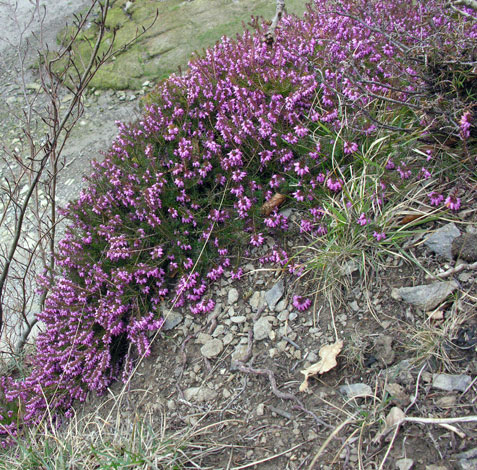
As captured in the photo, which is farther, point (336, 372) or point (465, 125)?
point (465, 125)

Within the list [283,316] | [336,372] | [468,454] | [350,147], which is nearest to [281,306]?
[283,316]

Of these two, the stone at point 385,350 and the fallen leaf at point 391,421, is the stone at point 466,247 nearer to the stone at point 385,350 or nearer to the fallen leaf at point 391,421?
the stone at point 385,350

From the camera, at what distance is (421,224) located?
3.12 m

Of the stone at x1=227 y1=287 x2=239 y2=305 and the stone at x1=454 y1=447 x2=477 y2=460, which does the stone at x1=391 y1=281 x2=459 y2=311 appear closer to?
the stone at x1=454 y1=447 x2=477 y2=460

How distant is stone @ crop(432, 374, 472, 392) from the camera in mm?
2352

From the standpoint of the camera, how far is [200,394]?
3.04 m

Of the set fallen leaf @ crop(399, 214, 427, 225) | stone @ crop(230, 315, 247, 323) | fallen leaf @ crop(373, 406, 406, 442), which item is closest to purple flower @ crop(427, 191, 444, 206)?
fallen leaf @ crop(399, 214, 427, 225)

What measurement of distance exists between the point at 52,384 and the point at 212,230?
164 cm

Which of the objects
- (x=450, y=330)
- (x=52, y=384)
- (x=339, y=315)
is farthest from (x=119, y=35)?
(x=450, y=330)

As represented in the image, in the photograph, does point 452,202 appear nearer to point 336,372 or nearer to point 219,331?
point 336,372

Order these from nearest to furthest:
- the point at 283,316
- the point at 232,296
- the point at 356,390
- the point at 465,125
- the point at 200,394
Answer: the point at 356,390 < the point at 465,125 < the point at 200,394 < the point at 283,316 < the point at 232,296

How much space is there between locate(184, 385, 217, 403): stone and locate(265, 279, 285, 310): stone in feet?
2.19

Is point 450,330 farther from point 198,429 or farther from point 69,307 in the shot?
point 69,307

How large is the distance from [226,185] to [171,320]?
106cm
